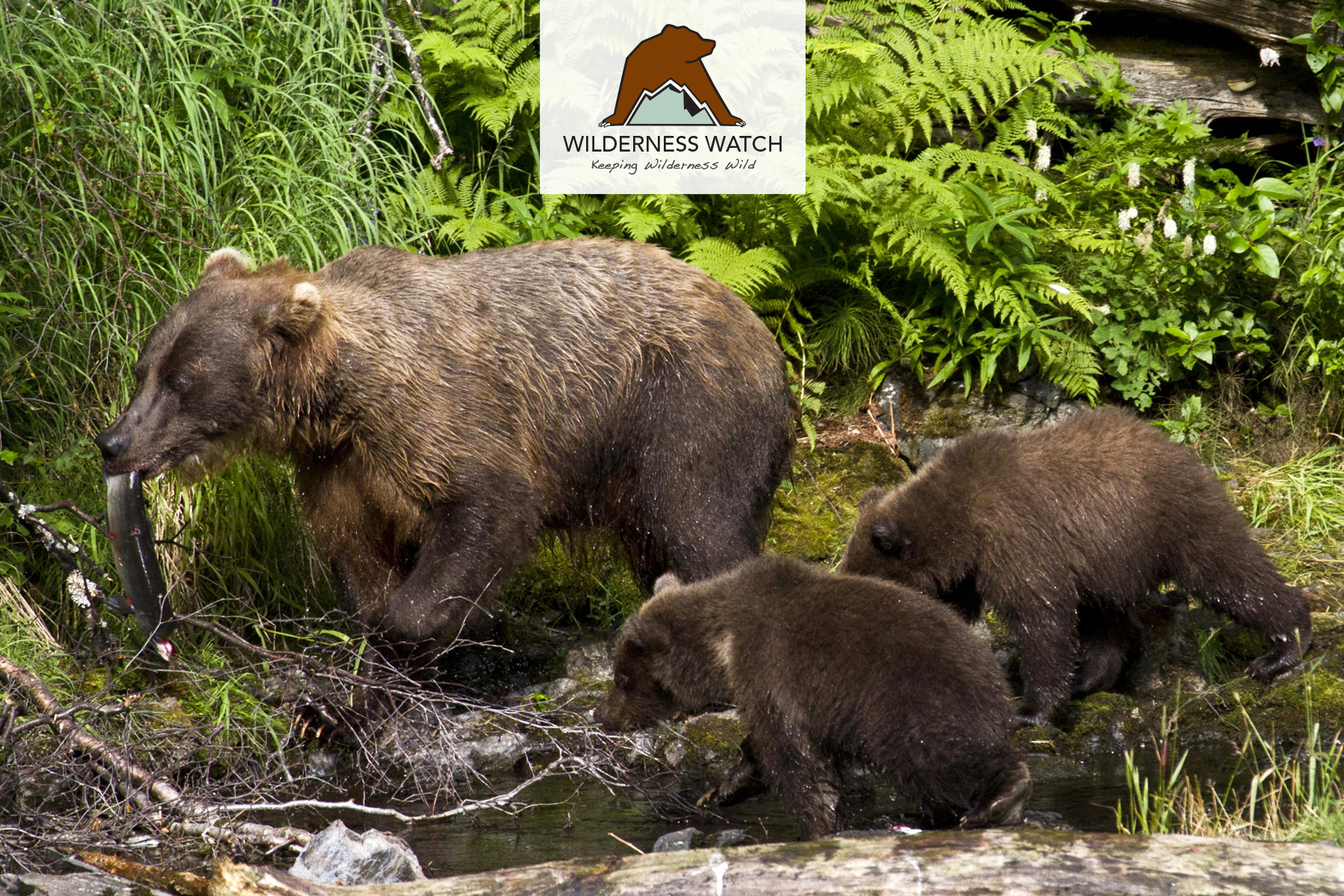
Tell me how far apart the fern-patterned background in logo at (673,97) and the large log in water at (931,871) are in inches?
217

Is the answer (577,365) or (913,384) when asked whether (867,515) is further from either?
(913,384)

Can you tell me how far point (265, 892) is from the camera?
366cm

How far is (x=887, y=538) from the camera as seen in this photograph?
19.5ft

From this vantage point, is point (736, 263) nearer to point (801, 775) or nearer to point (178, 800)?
point (801, 775)

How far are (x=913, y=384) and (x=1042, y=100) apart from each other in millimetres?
2249

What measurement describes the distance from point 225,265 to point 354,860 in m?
2.92

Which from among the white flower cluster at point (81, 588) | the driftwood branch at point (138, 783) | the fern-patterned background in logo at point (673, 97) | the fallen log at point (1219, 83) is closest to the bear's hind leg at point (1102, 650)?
the fern-patterned background in logo at point (673, 97)

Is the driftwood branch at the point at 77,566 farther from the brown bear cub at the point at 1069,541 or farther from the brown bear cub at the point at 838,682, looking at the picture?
the brown bear cub at the point at 1069,541

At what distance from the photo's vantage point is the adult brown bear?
5.69 metres

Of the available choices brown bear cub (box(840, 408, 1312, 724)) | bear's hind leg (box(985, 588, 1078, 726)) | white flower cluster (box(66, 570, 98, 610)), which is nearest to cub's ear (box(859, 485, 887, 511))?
brown bear cub (box(840, 408, 1312, 724))

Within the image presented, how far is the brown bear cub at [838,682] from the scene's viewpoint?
456 centimetres

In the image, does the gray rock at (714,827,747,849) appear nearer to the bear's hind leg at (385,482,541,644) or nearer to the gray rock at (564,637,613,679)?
the bear's hind leg at (385,482,541,644)

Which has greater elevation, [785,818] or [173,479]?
[173,479]

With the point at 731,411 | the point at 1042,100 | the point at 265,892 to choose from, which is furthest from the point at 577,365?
the point at 1042,100
